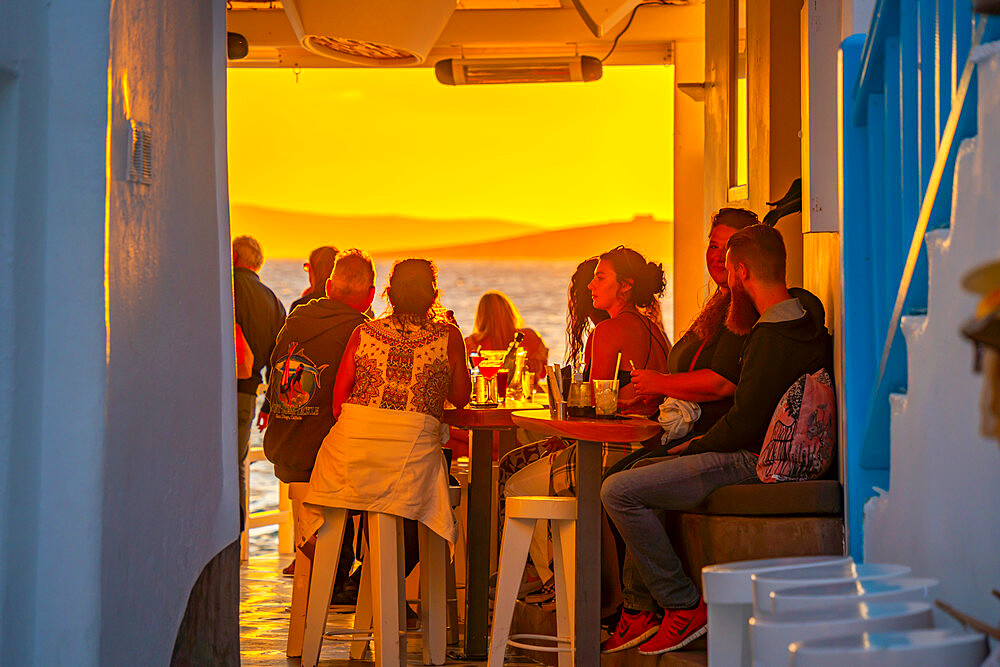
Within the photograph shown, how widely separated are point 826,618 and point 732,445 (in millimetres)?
1896

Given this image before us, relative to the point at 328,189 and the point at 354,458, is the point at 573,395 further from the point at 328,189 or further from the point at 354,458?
the point at 328,189

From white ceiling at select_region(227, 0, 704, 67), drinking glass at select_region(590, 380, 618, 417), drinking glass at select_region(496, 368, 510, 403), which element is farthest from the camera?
white ceiling at select_region(227, 0, 704, 67)

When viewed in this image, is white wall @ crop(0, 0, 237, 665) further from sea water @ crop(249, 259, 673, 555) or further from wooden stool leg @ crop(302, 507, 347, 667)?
sea water @ crop(249, 259, 673, 555)

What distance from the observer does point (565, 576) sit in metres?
3.50

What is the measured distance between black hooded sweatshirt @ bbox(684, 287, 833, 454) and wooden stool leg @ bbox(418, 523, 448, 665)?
1.27 m

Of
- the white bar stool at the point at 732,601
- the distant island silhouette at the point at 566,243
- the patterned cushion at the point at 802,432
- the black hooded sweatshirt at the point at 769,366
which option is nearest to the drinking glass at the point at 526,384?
the black hooded sweatshirt at the point at 769,366

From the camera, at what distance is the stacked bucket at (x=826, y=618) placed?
1267 millimetres

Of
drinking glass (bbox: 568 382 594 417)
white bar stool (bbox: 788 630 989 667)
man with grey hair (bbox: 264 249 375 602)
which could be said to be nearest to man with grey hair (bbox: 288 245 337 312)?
man with grey hair (bbox: 264 249 375 602)

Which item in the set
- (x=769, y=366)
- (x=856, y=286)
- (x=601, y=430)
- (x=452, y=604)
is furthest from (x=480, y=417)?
(x=856, y=286)

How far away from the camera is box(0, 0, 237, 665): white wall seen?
7.92 feet

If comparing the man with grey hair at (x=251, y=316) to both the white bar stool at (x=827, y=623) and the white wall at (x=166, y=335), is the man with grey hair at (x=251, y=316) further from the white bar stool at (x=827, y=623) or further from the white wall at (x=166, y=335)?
the white bar stool at (x=827, y=623)

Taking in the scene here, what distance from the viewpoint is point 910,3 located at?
7.64 ft

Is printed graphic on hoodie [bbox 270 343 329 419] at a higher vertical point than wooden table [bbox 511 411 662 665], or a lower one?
higher

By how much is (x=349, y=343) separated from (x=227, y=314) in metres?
0.66
